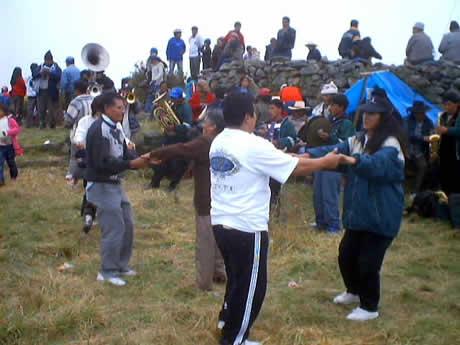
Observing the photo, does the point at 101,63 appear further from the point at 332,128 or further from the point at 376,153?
the point at 376,153

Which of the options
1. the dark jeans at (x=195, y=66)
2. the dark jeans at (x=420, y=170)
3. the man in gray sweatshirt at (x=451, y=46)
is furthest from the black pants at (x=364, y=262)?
the dark jeans at (x=195, y=66)

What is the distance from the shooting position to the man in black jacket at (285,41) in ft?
50.8

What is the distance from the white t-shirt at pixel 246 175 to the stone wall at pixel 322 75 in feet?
30.8

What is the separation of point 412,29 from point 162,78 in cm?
684

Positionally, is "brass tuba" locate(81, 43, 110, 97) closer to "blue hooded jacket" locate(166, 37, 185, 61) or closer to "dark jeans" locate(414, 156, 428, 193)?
"blue hooded jacket" locate(166, 37, 185, 61)

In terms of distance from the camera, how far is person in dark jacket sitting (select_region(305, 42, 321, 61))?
15.6 metres

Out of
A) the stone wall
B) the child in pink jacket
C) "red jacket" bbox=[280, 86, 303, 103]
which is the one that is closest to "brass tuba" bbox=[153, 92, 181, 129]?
"red jacket" bbox=[280, 86, 303, 103]

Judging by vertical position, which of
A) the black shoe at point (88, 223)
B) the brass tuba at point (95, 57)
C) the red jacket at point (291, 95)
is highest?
the brass tuba at point (95, 57)

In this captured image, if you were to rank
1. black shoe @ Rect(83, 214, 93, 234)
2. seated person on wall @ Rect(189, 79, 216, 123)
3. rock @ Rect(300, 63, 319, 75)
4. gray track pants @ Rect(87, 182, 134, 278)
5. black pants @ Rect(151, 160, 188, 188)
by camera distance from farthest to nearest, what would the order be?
rock @ Rect(300, 63, 319, 75) → seated person on wall @ Rect(189, 79, 216, 123) → black pants @ Rect(151, 160, 188, 188) → black shoe @ Rect(83, 214, 93, 234) → gray track pants @ Rect(87, 182, 134, 278)

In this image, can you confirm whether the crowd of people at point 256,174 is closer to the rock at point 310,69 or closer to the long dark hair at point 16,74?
the rock at point 310,69

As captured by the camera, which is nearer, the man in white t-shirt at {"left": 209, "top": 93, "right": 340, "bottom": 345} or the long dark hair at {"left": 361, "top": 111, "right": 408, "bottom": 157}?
the man in white t-shirt at {"left": 209, "top": 93, "right": 340, "bottom": 345}

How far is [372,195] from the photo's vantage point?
4.50 m

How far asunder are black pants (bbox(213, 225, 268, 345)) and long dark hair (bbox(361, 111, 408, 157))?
47.6 inches

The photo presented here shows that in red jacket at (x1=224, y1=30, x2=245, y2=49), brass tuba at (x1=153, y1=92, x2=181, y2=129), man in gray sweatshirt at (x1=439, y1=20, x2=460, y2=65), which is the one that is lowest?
brass tuba at (x1=153, y1=92, x2=181, y2=129)
